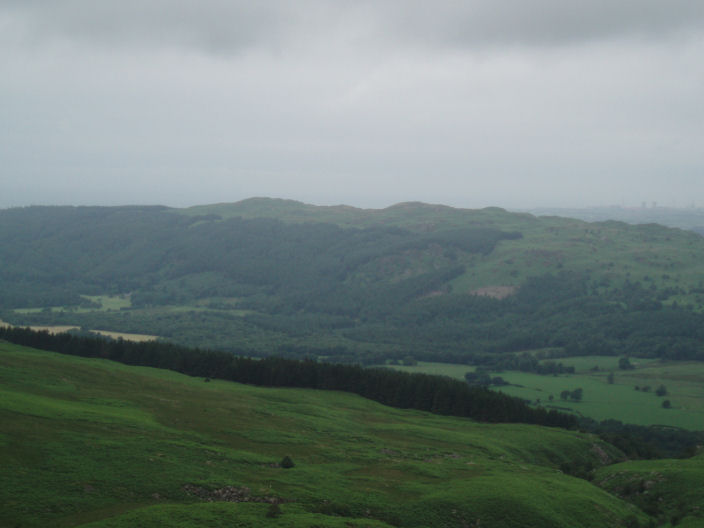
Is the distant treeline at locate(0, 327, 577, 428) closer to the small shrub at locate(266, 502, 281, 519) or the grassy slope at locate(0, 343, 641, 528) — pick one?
the grassy slope at locate(0, 343, 641, 528)

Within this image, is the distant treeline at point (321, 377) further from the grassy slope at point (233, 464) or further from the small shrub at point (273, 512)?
the small shrub at point (273, 512)

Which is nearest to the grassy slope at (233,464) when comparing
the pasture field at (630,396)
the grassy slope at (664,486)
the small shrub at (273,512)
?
the small shrub at (273,512)

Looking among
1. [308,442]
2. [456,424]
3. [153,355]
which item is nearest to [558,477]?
[308,442]

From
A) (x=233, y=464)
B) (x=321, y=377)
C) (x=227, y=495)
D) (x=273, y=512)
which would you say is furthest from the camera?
(x=321, y=377)

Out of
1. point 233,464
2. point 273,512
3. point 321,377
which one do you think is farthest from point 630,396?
point 273,512

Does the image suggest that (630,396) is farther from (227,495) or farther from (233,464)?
(227,495)

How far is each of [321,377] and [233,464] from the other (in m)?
69.4

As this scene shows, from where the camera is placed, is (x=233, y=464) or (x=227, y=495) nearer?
(x=227, y=495)

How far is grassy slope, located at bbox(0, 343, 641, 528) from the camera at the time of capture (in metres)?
39.9

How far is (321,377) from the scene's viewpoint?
121812mm

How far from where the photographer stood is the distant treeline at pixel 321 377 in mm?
116000

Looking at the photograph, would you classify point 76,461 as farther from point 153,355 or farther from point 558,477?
point 153,355

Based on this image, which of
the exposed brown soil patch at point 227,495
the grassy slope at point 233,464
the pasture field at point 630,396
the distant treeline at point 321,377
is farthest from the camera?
the pasture field at point 630,396

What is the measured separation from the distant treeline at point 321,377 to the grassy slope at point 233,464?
89.4 ft
